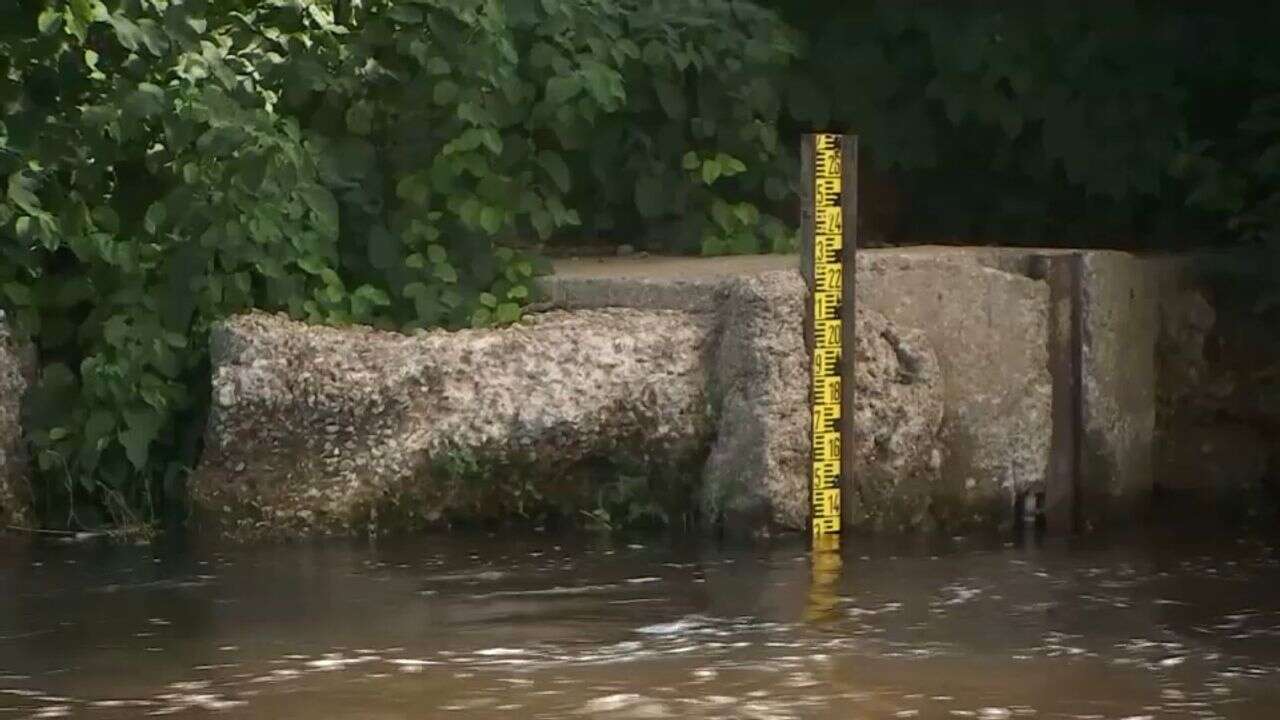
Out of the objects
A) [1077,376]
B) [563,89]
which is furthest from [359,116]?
[1077,376]

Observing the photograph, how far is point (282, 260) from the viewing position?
8.88 metres

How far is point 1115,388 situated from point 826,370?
127cm

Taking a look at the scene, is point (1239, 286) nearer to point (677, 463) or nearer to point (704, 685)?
point (677, 463)

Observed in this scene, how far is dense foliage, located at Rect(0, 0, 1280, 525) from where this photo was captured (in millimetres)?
8719

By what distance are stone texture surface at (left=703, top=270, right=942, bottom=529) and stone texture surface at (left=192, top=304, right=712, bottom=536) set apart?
0.59 feet

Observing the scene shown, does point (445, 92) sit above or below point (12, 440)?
above

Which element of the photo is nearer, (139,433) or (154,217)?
(139,433)

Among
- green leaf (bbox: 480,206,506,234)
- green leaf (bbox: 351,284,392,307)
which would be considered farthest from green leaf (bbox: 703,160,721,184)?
green leaf (bbox: 351,284,392,307)

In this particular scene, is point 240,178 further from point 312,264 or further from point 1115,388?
point 1115,388

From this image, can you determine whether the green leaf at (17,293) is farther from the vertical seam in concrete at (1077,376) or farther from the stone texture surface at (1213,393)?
the stone texture surface at (1213,393)

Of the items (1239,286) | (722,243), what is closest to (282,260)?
(722,243)

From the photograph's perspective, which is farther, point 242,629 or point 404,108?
point 404,108

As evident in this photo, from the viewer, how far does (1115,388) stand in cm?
915

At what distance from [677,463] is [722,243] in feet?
5.18
